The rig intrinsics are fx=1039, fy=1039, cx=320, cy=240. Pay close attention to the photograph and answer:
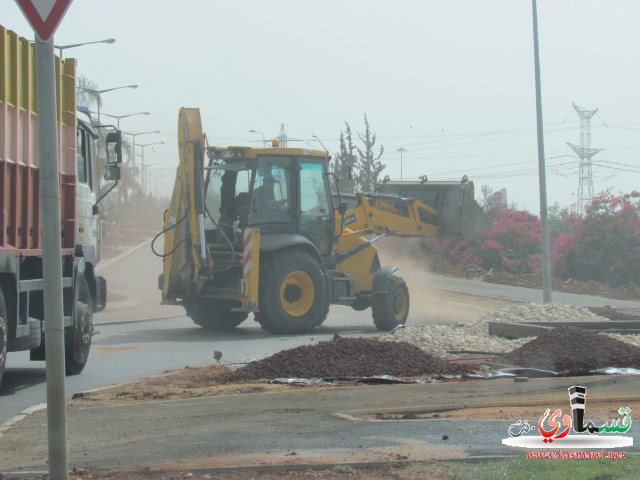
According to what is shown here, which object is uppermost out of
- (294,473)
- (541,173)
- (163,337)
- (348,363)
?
(541,173)

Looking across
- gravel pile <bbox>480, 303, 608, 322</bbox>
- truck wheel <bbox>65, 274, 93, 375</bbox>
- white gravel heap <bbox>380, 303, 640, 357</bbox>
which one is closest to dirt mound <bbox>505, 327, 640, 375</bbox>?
white gravel heap <bbox>380, 303, 640, 357</bbox>

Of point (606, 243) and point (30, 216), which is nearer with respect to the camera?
point (30, 216)

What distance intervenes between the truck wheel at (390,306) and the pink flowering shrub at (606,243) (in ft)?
68.0

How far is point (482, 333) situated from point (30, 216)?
7.62 meters

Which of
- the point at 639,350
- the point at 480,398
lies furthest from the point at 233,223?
the point at 480,398

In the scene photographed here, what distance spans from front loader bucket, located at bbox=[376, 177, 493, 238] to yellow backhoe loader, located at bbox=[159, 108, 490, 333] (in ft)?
6.89

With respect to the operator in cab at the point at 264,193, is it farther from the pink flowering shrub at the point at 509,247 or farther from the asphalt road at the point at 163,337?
the pink flowering shrub at the point at 509,247

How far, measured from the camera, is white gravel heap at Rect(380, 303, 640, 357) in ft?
46.4

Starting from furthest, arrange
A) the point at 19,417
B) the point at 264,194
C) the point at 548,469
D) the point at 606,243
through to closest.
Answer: the point at 606,243, the point at 264,194, the point at 19,417, the point at 548,469

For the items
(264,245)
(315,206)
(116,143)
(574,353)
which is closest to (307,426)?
(574,353)

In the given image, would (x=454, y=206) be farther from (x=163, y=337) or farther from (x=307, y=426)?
(x=307, y=426)

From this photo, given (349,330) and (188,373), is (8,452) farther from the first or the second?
(349,330)

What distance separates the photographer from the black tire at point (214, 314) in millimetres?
19484

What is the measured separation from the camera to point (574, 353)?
1190 centimetres
